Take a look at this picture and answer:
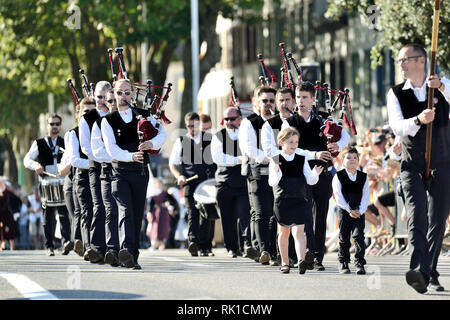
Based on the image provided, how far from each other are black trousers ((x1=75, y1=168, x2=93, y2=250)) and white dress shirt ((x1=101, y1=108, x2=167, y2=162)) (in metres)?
2.24

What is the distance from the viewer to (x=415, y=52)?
12570 mm

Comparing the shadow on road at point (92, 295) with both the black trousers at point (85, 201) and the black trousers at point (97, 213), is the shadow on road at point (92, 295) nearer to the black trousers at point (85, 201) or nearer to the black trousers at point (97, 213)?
the black trousers at point (97, 213)

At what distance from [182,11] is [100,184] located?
2399cm

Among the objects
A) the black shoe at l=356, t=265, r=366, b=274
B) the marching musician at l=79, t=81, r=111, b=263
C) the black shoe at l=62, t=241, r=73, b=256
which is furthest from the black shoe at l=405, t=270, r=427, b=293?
the black shoe at l=62, t=241, r=73, b=256

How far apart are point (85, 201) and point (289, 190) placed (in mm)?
3585

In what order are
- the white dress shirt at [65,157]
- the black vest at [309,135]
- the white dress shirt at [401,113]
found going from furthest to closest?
1. the white dress shirt at [65,157]
2. the black vest at [309,135]
3. the white dress shirt at [401,113]

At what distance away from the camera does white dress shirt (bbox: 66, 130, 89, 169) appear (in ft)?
59.3

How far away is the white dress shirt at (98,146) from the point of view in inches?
640

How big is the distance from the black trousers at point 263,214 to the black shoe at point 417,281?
202 inches

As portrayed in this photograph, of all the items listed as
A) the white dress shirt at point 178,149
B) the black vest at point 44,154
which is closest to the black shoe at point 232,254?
the white dress shirt at point 178,149

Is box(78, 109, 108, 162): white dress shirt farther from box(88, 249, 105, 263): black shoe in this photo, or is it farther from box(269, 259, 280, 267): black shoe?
box(269, 259, 280, 267): black shoe

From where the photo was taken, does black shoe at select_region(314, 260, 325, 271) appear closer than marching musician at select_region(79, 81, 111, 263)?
Yes

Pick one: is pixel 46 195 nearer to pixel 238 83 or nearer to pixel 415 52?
pixel 415 52

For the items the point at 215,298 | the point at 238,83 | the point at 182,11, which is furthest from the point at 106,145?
the point at 238,83
